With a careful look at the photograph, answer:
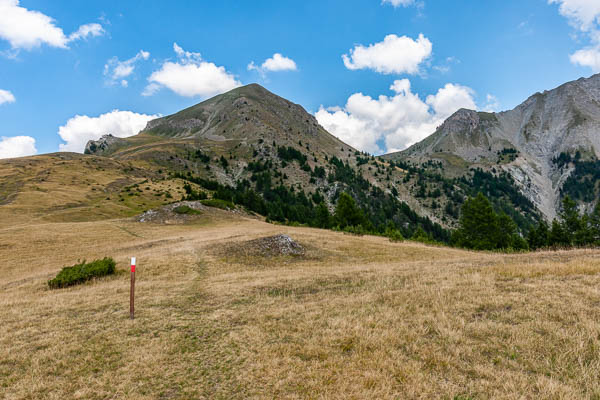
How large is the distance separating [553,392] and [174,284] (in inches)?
683

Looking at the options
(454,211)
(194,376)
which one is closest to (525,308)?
(194,376)

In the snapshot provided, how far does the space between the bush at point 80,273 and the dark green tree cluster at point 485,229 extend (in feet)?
207

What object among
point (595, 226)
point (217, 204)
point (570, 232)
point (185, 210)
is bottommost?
point (570, 232)

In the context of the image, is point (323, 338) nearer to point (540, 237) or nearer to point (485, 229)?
point (485, 229)

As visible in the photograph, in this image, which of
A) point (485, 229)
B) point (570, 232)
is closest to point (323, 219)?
point (485, 229)

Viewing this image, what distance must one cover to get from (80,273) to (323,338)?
20.1 meters

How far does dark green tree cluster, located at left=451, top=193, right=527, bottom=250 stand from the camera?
58.4 m

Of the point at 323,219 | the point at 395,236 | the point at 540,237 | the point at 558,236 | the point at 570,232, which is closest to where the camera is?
the point at 395,236

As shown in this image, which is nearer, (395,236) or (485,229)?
(395,236)

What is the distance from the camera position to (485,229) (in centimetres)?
5975

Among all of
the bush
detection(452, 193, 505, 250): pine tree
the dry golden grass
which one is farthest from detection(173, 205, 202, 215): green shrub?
detection(452, 193, 505, 250): pine tree

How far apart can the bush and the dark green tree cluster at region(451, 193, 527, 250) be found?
6310cm

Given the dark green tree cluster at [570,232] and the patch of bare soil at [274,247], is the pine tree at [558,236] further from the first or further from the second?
the patch of bare soil at [274,247]

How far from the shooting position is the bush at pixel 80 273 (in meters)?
18.3
